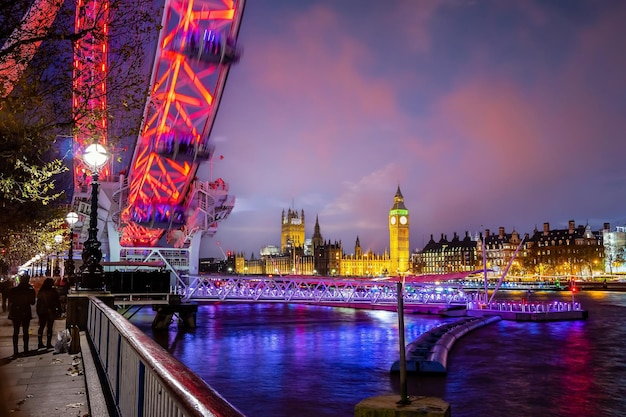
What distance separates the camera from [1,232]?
31.1 meters

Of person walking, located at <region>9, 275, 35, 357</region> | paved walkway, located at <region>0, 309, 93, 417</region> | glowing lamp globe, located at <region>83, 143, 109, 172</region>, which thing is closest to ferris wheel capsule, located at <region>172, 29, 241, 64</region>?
glowing lamp globe, located at <region>83, 143, 109, 172</region>

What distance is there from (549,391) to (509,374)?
422 centimetres

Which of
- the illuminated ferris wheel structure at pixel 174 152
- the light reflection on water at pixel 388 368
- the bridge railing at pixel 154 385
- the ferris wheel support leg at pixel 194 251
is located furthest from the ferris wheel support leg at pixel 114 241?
the bridge railing at pixel 154 385

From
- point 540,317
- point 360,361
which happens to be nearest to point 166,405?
point 360,361

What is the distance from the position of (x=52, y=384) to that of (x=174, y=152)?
3439 cm

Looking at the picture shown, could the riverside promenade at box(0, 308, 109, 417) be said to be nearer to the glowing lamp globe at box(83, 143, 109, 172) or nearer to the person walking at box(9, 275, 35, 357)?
the person walking at box(9, 275, 35, 357)

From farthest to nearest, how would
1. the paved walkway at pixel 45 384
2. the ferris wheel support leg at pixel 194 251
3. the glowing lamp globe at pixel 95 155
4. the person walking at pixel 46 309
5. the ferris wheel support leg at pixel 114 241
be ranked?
the ferris wheel support leg at pixel 194 251
the ferris wheel support leg at pixel 114 241
the glowing lamp globe at pixel 95 155
the person walking at pixel 46 309
the paved walkway at pixel 45 384

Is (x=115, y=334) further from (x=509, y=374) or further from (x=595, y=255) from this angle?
(x=595, y=255)

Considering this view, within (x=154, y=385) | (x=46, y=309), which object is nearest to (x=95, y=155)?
(x=46, y=309)

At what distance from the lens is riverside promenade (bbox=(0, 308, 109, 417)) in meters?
8.42

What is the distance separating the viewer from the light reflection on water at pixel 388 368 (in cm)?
2275

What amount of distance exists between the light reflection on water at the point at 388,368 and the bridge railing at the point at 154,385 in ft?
48.1

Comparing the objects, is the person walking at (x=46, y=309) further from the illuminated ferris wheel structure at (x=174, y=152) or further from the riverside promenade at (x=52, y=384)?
the illuminated ferris wheel structure at (x=174, y=152)

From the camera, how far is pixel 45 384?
1055cm
